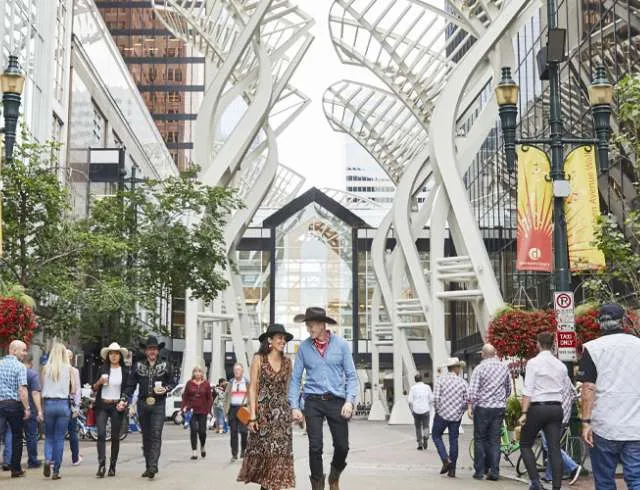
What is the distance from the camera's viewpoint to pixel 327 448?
68.4 feet

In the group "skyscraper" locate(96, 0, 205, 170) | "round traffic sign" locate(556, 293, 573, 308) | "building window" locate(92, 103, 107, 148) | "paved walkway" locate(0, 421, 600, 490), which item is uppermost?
"skyscraper" locate(96, 0, 205, 170)

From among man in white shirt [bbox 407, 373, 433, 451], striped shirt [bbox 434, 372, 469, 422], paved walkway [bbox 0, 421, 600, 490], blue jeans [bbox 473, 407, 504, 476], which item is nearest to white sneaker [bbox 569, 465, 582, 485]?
paved walkway [bbox 0, 421, 600, 490]

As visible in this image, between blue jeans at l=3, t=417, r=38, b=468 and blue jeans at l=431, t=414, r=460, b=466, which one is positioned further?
blue jeans at l=3, t=417, r=38, b=468

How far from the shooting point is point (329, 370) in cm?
991

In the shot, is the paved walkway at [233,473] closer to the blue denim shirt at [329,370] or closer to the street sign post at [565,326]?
the street sign post at [565,326]

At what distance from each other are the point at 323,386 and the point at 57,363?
5.34 metres

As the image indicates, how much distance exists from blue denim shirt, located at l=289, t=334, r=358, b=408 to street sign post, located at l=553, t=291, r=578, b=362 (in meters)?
4.62

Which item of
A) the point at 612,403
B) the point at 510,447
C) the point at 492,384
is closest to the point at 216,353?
the point at 510,447

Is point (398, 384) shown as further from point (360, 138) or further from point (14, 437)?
point (14, 437)

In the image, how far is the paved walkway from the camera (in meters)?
12.6

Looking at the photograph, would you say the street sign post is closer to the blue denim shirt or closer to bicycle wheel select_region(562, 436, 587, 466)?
bicycle wheel select_region(562, 436, 587, 466)

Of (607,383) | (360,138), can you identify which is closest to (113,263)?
(607,383)

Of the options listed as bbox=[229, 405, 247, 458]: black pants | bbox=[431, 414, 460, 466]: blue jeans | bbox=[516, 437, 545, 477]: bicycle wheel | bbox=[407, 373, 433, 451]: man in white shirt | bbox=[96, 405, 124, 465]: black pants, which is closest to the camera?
bbox=[96, 405, 124, 465]: black pants

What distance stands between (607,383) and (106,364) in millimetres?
9014
